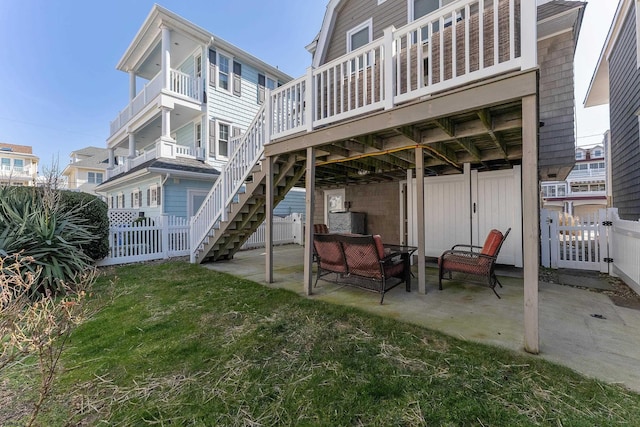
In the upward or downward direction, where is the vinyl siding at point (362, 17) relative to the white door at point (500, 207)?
upward

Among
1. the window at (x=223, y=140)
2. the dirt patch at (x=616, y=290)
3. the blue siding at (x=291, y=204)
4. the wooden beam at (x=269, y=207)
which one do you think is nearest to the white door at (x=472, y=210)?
the dirt patch at (x=616, y=290)

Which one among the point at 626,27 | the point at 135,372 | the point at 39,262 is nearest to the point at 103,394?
the point at 135,372

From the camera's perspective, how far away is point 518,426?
1700 mm

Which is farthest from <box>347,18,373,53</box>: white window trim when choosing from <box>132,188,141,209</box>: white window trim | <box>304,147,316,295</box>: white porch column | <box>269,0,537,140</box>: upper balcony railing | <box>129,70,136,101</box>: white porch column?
<box>129,70,136,101</box>: white porch column

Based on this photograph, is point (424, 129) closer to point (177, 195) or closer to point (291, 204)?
point (177, 195)

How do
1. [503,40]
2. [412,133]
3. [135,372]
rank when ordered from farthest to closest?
[412,133] < [503,40] < [135,372]

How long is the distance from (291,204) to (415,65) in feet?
34.8

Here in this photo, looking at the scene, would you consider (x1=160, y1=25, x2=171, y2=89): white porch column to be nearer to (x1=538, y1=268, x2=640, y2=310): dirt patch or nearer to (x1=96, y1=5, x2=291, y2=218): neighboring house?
(x1=96, y1=5, x2=291, y2=218): neighboring house

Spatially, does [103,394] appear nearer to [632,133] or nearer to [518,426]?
[518,426]

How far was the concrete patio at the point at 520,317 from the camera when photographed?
8.02 feet

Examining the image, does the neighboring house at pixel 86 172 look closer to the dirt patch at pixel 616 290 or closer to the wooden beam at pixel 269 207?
the wooden beam at pixel 269 207

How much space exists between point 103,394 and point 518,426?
290 cm

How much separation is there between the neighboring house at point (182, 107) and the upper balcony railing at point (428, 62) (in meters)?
5.73

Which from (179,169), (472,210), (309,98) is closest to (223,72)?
(179,169)
